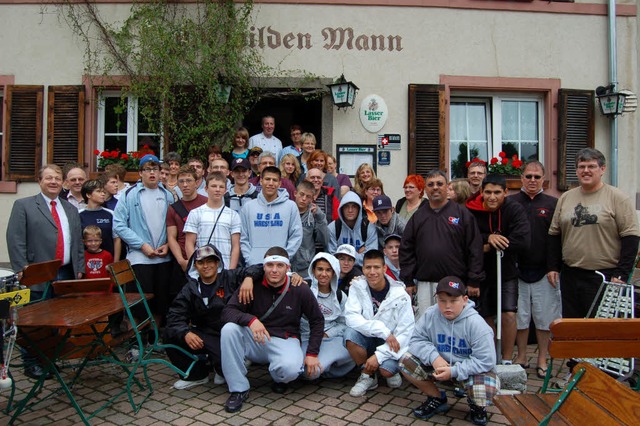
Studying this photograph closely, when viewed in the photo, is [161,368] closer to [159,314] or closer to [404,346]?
[159,314]

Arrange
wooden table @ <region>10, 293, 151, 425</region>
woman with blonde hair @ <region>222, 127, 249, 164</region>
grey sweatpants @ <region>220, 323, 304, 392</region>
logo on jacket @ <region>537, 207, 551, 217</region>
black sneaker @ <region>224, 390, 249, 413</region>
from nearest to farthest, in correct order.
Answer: wooden table @ <region>10, 293, 151, 425</region> → black sneaker @ <region>224, 390, 249, 413</region> → grey sweatpants @ <region>220, 323, 304, 392</region> → logo on jacket @ <region>537, 207, 551, 217</region> → woman with blonde hair @ <region>222, 127, 249, 164</region>

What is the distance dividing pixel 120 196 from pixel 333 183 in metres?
2.51

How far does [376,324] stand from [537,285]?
5.35 feet

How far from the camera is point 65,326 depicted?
3.12m

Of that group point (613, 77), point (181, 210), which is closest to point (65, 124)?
point (181, 210)

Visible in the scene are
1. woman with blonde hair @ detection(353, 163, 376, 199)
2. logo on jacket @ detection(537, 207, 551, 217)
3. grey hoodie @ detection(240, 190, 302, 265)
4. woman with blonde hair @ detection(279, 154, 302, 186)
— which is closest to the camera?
logo on jacket @ detection(537, 207, 551, 217)

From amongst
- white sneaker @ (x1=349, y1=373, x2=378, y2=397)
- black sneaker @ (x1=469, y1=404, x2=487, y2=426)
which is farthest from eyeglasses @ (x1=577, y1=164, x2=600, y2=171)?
white sneaker @ (x1=349, y1=373, x2=378, y2=397)

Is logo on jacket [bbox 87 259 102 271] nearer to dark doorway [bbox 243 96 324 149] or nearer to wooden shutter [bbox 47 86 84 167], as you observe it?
wooden shutter [bbox 47 86 84 167]

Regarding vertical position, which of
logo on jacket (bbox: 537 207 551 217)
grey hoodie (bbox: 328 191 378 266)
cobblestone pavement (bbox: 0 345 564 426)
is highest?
logo on jacket (bbox: 537 207 551 217)

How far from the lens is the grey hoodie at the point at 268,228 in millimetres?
5012

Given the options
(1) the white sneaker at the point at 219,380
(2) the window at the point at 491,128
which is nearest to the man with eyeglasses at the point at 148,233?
(1) the white sneaker at the point at 219,380

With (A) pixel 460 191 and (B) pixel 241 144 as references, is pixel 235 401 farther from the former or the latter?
(B) pixel 241 144

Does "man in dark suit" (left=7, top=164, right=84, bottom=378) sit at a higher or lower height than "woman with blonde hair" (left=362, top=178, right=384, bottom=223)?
lower

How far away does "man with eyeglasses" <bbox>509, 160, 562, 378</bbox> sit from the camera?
4781mm
